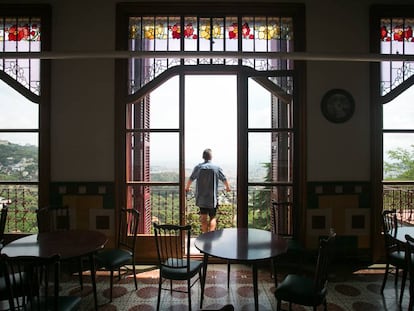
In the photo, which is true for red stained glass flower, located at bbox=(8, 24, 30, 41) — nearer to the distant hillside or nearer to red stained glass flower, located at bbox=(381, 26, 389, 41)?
the distant hillside

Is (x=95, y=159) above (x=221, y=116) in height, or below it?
below

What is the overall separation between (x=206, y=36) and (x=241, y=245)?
3064 millimetres

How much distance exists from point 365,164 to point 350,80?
1257 mm

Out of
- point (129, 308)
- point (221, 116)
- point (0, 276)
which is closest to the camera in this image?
point (0, 276)

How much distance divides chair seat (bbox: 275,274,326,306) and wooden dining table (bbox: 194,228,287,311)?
0.27 m

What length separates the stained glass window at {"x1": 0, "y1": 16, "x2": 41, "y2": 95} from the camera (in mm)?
4277

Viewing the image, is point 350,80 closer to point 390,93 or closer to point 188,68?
point 390,93

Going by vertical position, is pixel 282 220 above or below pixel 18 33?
below

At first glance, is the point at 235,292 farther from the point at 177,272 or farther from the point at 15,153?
the point at 15,153

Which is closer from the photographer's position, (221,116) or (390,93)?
(390,93)

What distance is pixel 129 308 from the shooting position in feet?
10.00

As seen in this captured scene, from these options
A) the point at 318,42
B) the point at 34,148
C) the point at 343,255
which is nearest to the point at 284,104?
the point at 318,42

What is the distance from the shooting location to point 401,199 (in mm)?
4414

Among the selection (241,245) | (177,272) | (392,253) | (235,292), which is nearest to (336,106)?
(392,253)
